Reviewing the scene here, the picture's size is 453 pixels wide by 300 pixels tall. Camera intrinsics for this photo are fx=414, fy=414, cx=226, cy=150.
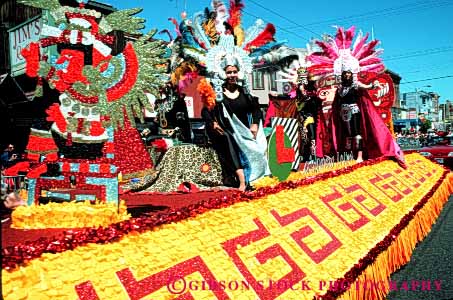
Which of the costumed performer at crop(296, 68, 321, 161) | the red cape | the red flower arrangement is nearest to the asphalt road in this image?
the red flower arrangement

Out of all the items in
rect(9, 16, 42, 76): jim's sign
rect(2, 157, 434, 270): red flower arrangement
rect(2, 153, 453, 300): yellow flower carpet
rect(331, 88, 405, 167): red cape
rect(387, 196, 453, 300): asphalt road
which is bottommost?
rect(387, 196, 453, 300): asphalt road

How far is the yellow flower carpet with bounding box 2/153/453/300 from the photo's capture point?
5.20ft

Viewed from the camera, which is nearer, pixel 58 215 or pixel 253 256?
pixel 253 256

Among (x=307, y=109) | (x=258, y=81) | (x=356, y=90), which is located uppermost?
(x=258, y=81)

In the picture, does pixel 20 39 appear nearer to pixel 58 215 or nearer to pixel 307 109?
pixel 307 109

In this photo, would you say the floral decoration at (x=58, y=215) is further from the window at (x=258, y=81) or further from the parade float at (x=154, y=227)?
the window at (x=258, y=81)

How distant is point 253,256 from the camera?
Answer: 226 cm

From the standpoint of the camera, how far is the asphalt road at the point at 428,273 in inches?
115

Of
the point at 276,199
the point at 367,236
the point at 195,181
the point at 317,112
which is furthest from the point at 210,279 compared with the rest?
the point at 317,112

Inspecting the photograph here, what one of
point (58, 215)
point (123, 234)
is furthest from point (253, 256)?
point (58, 215)

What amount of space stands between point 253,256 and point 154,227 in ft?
1.97

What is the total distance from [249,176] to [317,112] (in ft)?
11.6

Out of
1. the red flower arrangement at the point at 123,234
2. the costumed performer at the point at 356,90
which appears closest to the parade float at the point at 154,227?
the red flower arrangement at the point at 123,234

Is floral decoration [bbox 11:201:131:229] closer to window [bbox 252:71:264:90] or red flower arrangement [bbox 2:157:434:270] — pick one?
red flower arrangement [bbox 2:157:434:270]
